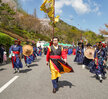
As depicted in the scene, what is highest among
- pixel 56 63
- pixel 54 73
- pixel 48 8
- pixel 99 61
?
pixel 48 8

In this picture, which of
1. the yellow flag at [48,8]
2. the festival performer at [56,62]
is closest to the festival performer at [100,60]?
the festival performer at [56,62]

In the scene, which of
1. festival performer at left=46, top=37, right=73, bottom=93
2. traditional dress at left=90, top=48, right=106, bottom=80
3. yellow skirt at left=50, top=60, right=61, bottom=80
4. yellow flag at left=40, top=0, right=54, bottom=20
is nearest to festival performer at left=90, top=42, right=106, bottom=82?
traditional dress at left=90, top=48, right=106, bottom=80

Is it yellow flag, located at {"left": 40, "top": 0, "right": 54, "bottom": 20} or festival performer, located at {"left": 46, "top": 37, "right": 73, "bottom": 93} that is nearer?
festival performer, located at {"left": 46, "top": 37, "right": 73, "bottom": 93}

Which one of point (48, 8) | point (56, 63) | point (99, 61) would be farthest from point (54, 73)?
point (48, 8)

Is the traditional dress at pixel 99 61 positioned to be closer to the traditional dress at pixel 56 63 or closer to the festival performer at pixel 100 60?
the festival performer at pixel 100 60

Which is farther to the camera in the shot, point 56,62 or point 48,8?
point 48,8

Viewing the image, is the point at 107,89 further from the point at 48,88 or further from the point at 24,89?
the point at 24,89

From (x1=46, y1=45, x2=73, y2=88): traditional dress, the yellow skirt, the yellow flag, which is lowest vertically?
the yellow skirt

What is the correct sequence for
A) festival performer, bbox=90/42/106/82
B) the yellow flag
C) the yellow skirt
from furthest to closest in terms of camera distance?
the yellow flag, festival performer, bbox=90/42/106/82, the yellow skirt

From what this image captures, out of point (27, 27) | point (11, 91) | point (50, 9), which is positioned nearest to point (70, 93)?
point (11, 91)

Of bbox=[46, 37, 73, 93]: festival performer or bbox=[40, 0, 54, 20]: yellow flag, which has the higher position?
bbox=[40, 0, 54, 20]: yellow flag

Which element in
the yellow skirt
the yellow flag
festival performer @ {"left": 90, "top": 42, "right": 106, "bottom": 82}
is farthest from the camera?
the yellow flag

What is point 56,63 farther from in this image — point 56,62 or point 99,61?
point 99,61

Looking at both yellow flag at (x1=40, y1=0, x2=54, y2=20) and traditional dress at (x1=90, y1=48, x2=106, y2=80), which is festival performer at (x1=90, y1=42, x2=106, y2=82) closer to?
traditional dress at (x1=90, y1=48, x2=106, y2=80)
